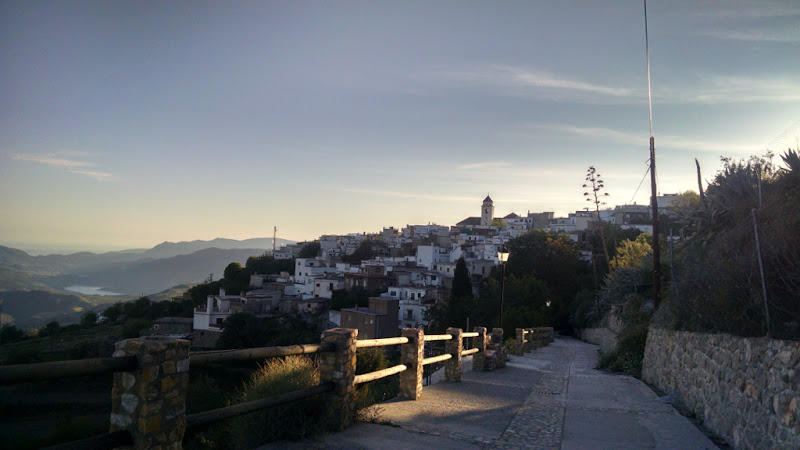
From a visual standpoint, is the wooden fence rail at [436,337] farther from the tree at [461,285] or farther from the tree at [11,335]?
the tree at [11,335]

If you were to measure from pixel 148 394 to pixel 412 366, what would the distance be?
503 centimetres

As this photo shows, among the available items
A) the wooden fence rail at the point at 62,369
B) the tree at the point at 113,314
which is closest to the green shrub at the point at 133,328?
the tree at the point at 113,314

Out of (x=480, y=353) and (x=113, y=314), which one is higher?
(x=480, y=353)

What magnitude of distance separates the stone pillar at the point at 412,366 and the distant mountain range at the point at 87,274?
45.3 metres

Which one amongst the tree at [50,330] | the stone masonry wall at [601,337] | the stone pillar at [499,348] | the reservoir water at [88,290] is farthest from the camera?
the reservoir water at [88,290]

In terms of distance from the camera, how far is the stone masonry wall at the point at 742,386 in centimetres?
470

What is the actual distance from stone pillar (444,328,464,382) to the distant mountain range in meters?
44.4

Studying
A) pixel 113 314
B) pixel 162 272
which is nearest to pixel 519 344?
pixel 113 314

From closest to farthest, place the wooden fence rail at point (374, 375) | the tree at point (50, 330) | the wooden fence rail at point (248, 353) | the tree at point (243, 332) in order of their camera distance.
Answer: the wooden fence rail at point (248, 353), the wooden fence rail at point (374, 375), the tree at point (243, 332), the tree at point (50, 330)

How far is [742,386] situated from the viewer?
5910 millimetres

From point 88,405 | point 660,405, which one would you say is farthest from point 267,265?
point 660,405

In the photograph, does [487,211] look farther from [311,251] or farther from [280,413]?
[280,413]

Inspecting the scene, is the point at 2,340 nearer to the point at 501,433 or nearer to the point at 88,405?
the point at 88,405

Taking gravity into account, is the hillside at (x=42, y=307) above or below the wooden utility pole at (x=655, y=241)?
below
